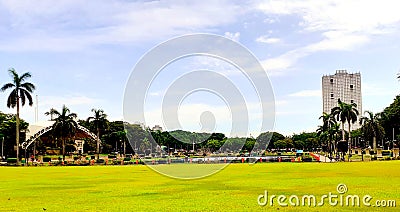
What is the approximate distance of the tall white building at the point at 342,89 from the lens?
193 metres

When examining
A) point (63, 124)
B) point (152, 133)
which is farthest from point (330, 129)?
point (63, 124)

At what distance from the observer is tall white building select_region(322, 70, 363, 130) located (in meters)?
193

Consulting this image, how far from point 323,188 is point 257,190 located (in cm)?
308

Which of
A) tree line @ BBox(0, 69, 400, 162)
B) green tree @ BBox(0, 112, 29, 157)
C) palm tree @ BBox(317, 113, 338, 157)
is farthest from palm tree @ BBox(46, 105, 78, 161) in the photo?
palm tree @ BBox(317, 113, 338, 157)

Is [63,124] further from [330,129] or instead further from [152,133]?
[330,129]

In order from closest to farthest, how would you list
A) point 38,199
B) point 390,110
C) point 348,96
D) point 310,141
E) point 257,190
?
point 38,199, point 257,190, point 390,110, point 310,141, point 348,96

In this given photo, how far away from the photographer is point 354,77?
196 m

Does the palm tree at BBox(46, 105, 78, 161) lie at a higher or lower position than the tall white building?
lower

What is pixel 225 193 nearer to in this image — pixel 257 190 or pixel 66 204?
pixel 257 190

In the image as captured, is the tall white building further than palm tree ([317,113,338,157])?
Yes

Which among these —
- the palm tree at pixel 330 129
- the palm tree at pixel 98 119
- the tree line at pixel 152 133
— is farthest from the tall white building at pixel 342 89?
the palm tree at pixel 98 119

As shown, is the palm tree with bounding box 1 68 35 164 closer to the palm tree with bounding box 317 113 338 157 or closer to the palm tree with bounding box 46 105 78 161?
the palm tree with bounding box 46 105 78 161

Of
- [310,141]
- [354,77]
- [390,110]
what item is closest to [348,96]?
[354,77]

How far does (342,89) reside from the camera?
194 meters
